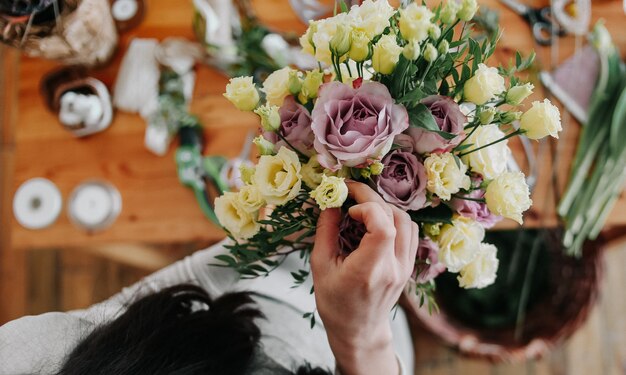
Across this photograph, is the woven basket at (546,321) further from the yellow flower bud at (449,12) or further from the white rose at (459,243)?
the yellow flower bud at (449,12)

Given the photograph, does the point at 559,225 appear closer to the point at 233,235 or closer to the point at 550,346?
the point at 550,346

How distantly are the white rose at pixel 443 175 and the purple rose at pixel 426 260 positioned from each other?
11 centimetres

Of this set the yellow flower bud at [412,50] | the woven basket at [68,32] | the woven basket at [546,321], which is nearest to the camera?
the yellow flower bud at [412,50]

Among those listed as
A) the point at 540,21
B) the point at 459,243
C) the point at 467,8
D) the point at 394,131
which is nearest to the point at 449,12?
the point at 467,8

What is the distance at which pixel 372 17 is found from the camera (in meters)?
0.48

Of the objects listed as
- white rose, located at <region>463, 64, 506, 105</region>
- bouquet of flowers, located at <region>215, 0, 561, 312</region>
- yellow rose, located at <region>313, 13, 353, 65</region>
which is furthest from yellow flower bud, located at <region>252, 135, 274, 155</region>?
white rose, located at <region>463, 64, 506, 105</region>

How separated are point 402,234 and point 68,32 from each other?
2.64 ft

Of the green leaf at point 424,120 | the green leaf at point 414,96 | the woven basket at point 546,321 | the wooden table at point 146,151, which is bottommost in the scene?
the woven basket at point 546,321

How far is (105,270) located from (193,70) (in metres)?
1.09

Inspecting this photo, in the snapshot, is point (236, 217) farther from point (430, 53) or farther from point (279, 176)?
point (430, 53)

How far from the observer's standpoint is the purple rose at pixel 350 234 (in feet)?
1.75

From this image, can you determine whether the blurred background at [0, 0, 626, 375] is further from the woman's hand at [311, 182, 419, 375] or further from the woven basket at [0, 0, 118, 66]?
the woman's hand at [311, 182, 419, 375]

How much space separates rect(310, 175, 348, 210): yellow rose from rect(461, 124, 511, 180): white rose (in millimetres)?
155

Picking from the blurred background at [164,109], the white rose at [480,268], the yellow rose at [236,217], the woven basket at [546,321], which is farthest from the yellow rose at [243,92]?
the woven basket at [546,321]
